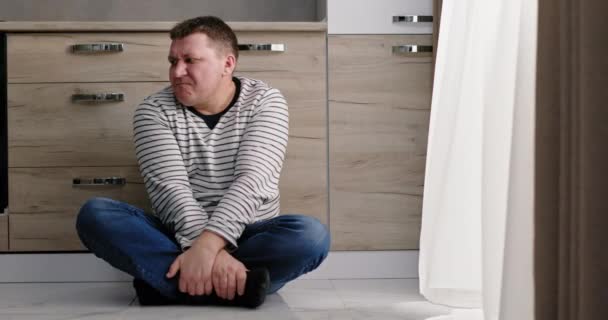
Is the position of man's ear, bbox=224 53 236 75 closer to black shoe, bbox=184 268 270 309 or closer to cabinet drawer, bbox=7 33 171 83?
cabinet drawer, bbox=7 33 171 83

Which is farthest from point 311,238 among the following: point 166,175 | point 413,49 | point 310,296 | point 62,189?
point 62,189

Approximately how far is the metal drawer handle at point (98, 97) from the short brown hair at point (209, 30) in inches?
13.8

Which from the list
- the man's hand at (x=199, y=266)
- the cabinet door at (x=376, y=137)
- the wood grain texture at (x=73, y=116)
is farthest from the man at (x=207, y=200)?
the cabinet door at (x=376, y=137)

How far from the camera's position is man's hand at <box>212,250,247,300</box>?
2229mm

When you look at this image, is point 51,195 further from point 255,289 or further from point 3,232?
point 255,289

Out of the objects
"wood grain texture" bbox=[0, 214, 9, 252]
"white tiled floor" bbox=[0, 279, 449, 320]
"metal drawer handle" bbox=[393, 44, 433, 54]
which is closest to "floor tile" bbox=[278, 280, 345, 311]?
"white tiled floor" bbox=[0, 279, 449, 320]

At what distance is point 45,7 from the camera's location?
3344mm

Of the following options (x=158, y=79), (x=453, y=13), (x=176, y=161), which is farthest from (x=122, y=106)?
(x=453, y=13)

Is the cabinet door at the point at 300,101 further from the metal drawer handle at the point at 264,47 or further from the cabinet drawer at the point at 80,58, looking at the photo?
the cabinet drawer at the point at 80,58

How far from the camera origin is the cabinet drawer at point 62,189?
9.15ft

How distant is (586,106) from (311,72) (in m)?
1.71

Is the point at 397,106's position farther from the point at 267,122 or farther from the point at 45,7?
the point at 45,7

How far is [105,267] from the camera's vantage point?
2.84 meters

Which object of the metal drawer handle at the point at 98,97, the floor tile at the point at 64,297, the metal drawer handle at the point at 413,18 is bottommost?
the floor tile at the point at 64,297
